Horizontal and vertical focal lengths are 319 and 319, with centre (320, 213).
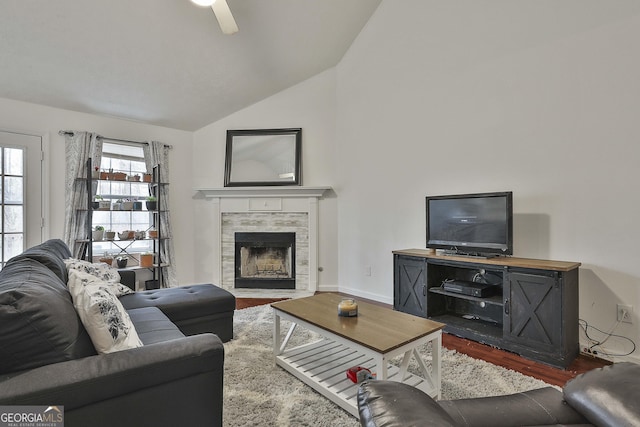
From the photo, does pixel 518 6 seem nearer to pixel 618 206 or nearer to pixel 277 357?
pixel 618 206

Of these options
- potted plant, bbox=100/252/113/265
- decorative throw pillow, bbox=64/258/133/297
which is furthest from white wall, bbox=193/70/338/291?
decorative throw pillow, bbox=64/258/133/297

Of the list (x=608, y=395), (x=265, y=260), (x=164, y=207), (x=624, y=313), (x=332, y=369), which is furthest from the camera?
(x=265, y=260)

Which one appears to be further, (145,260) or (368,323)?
(145,260)

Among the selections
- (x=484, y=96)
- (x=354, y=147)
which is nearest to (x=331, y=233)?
(x=354, y=147)

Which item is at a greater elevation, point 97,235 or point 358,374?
point 97,235

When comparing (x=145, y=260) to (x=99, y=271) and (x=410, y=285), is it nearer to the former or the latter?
(x=99, y=271)

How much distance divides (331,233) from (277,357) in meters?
2.56

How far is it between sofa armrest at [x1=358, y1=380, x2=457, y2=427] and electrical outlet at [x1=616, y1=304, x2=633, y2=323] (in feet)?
8.09

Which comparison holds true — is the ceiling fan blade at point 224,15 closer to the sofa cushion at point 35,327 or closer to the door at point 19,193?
the sofa cushion at point 35,327

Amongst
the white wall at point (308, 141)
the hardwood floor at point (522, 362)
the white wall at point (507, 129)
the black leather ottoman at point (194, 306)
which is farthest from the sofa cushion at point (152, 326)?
the white wall at point (507, 129)

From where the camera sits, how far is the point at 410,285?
11.0 feet

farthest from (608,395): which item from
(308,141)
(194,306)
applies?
(308,141)

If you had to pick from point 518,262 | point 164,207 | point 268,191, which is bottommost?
point 518,262

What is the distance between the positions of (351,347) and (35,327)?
1.40 m
